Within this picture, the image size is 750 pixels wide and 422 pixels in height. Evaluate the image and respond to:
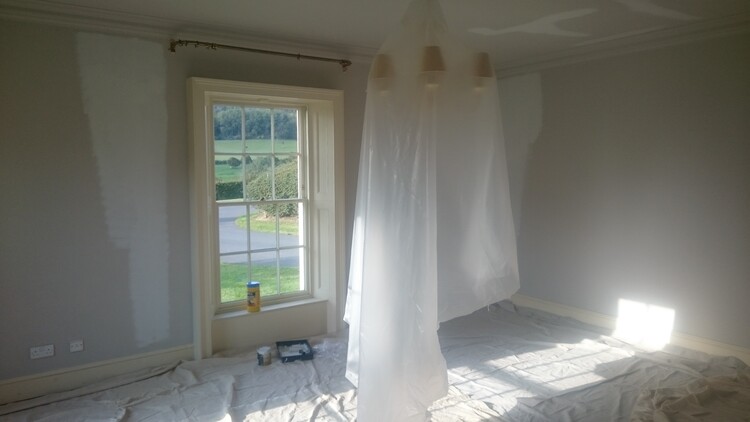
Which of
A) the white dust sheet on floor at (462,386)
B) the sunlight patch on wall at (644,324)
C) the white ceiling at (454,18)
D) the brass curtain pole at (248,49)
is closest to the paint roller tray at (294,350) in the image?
the white dust sheet on floor at (462,386)

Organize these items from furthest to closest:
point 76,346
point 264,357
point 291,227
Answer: point 291,227
point 264,357
point 76,346

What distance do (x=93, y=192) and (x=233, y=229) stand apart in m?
1.01

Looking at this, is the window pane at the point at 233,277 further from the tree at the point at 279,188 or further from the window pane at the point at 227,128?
the window pane at the point at 227,128

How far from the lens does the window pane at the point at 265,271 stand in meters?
4.07

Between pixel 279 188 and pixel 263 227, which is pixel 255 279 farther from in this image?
pixel 279 188

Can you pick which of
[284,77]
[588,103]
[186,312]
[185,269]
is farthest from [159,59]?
[588,103]

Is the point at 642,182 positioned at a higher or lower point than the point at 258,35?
lower

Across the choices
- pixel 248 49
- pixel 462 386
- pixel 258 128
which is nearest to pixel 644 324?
pixel 462 386

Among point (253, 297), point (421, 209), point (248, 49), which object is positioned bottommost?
point (253, 297)

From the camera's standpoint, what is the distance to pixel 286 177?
13.7 feet

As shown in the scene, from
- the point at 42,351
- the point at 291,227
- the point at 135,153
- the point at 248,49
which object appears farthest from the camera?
the point at 291,227

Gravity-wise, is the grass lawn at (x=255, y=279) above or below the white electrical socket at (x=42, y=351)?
above

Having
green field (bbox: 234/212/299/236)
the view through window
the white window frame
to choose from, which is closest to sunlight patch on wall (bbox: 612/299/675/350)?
the white window frame

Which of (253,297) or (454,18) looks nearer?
(454,18)
